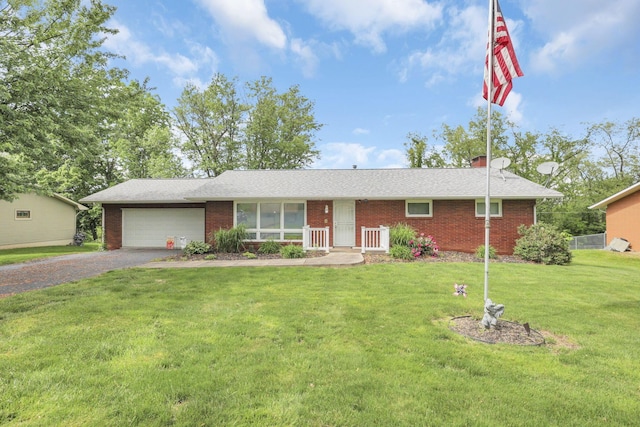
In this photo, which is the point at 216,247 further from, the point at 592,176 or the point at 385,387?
the point at 592,176

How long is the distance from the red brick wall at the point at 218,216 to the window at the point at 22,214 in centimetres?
1401

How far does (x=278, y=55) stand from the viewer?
18219 millimetres

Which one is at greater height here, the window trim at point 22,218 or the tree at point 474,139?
the tree at point 474,139

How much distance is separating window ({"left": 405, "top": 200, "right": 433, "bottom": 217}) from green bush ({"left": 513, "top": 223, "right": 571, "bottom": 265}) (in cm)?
366

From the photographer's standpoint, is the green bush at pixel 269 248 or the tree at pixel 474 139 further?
the tree at pixel 474 139

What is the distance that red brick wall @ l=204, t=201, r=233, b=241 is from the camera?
44.2 ft

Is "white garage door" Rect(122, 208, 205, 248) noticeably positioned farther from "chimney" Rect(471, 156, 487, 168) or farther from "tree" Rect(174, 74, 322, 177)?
"chimney" Rect(471, 156, 487, 168)

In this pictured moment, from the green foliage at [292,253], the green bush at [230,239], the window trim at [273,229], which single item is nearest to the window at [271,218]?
the window trim at [273,229]

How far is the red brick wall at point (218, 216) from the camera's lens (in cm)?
1347

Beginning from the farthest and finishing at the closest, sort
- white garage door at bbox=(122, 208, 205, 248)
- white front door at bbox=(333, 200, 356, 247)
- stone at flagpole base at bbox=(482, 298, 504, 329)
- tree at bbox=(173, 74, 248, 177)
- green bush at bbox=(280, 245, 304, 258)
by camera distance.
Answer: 1. tree at bbox=(173, 74, 248, 177)
2. white garage door at bbox=(122, 208, 205, 248)
3. white front door at bbox=(333, 200, 356, 247)
4. green bush at bbox=(280, 245, 304, 258)
5. stone at flagpole base at bbox=(482, 298, 504, 329)

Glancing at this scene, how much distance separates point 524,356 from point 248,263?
314 inches

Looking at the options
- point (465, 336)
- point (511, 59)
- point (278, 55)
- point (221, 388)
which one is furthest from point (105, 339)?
point (278, 55)

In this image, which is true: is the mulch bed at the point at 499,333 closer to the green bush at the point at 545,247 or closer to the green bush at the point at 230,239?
the green bush at the point at 545,247

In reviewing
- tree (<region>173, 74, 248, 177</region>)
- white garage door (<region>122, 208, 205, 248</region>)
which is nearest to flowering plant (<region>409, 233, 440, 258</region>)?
white garage door (<region>122, 208, 205, 248</region>)
